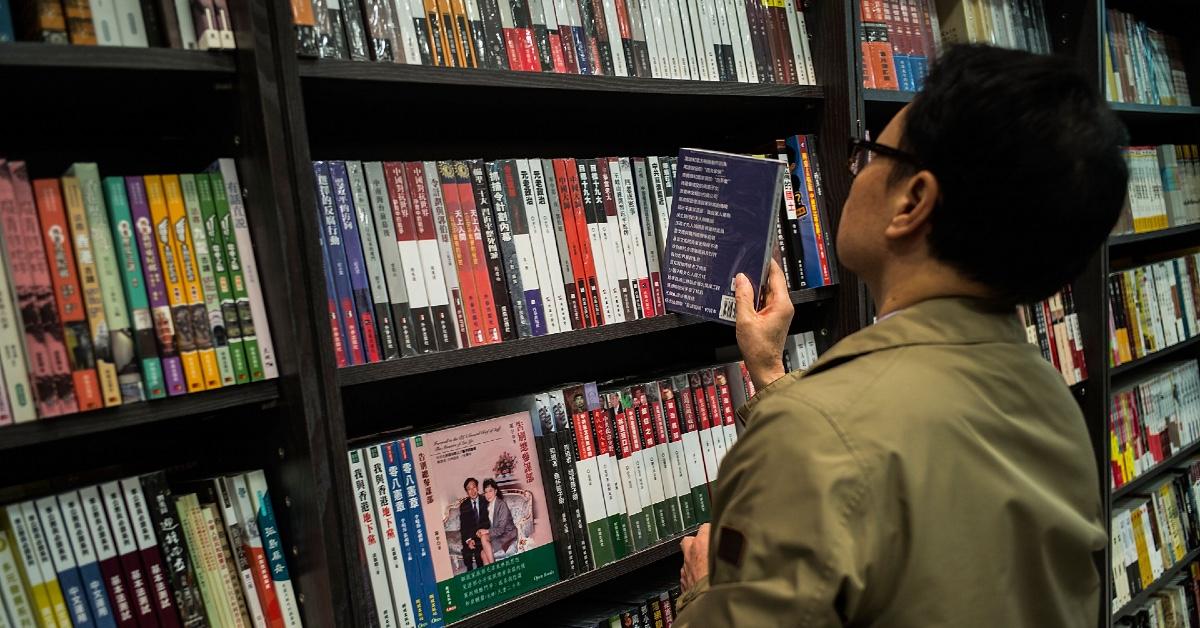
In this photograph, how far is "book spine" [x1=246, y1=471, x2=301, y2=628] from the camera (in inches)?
40.5

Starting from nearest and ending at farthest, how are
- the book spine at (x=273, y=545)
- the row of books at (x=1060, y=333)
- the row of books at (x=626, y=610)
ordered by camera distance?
1. the book spine at (x=273, y=545)
2. the row of books at (x=626, y=610)
3. the row of books at (x=1060, y=333)

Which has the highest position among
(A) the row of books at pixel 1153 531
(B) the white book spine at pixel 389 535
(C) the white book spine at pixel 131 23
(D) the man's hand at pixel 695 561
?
(C) the white book spine at pixel 131 23

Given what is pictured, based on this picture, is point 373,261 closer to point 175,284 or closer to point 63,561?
point 175,284

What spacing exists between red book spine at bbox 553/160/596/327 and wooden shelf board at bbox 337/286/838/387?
1.8 inches

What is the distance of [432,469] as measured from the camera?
1.16m

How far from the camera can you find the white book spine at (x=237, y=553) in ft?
3.31

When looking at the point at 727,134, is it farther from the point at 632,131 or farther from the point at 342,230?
the point at 342,230

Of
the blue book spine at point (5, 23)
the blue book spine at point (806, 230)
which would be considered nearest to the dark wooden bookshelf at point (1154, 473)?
the blue book spine at point (806, 230)

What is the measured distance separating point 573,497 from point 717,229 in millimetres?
471

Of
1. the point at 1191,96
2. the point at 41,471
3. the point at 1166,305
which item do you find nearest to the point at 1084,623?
the point at 41,471

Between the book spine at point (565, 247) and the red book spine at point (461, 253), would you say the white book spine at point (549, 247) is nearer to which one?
the book spine at point (565, 247)

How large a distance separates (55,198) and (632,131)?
104cm

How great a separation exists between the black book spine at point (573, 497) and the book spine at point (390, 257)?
11.0 inches

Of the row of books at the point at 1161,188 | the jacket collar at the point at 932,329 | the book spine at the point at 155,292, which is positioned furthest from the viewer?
the row of books at the point at 1161,188
